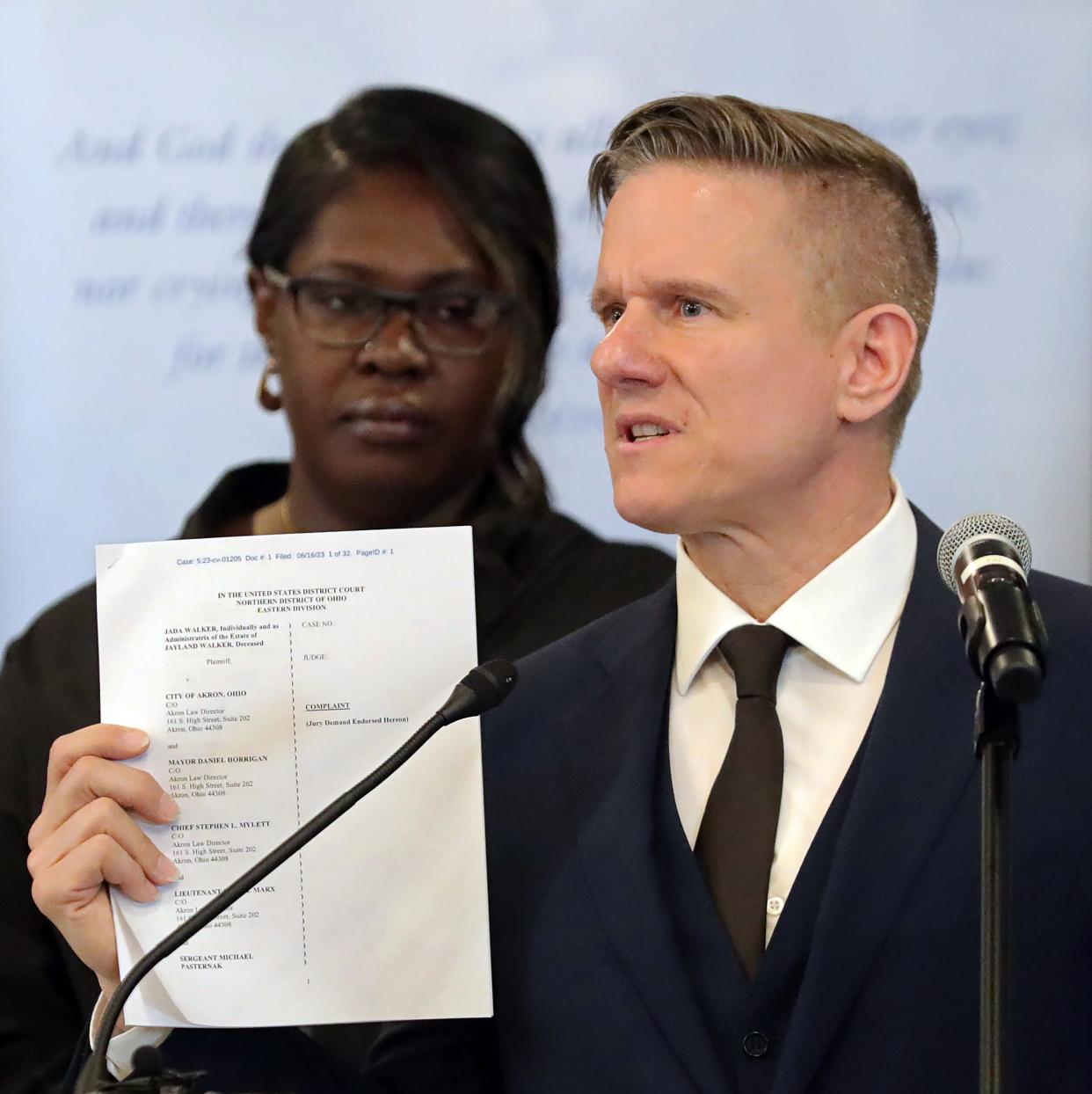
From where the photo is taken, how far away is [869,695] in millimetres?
1747

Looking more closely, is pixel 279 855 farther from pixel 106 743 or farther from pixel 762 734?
pixel 762 734

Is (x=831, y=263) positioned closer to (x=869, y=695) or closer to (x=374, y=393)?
(x=869, y=695)

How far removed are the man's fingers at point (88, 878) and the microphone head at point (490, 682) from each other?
434 mm

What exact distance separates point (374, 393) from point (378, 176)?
0.37m

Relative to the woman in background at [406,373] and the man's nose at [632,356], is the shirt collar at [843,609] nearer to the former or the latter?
the man's nose at [632,356]

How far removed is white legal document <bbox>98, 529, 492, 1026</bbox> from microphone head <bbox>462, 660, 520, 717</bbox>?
0.14 m

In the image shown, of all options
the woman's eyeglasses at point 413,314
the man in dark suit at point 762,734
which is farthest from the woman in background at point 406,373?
the man in dark suit at point 762,734

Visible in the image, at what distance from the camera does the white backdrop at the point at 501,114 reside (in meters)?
2.79

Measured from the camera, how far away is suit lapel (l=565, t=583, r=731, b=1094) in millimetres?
1607

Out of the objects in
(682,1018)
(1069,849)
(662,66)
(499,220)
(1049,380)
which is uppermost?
(662,66)

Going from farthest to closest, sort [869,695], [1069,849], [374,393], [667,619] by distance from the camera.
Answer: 1. [374,393]
2. [667,619]
3. [869,695]
4. [1069,849]

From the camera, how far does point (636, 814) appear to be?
171 centimetres

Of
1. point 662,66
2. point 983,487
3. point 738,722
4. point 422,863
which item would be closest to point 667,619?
point 738,722

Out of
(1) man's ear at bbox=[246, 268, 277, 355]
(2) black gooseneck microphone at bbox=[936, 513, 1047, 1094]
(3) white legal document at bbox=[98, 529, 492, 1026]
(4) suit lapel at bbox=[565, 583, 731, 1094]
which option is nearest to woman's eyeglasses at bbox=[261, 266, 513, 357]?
(1) man's ear at bbox=[246, 268, 277, 355]
